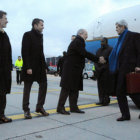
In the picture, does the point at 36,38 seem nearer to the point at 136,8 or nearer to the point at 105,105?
the point at 105,105

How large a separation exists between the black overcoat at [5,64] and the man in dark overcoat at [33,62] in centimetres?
33

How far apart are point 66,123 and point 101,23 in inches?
517

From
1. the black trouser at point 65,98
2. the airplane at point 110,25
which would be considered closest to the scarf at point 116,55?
the black trouser at point 65,98

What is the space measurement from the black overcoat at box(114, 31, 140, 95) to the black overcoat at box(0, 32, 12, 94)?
6.08ft

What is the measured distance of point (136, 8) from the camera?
528 inches

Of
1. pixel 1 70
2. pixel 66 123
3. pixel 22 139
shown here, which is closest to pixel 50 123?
pixel 66 123

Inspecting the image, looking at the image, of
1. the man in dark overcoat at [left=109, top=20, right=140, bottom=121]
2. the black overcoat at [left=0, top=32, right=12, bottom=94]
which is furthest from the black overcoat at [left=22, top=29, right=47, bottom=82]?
the man in dark overcoat at [left=109, top=20, right=140, bottom=121]

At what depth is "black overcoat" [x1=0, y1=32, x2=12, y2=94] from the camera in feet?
11.3

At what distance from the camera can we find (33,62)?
3.87 meters

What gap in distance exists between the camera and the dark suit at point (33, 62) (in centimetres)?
378

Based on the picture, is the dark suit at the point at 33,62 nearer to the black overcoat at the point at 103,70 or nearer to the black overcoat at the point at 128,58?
the black overcoat at the point at 128,58

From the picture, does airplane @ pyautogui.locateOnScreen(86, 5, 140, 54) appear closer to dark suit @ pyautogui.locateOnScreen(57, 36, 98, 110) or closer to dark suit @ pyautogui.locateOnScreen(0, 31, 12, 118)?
dark suit @ pyautogui.locateOnScreen(57, 36, 98, 110)

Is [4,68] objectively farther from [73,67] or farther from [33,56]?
[73,67]

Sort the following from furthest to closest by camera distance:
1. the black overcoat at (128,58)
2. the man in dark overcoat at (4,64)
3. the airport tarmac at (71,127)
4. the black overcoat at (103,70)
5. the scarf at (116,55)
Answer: the black overcoat at (103,70)
the scarf at (116,55)
the black overcoat at (128,58)
the man in dark overcoat at (4,64)
the airport tarmac at (71,127)
